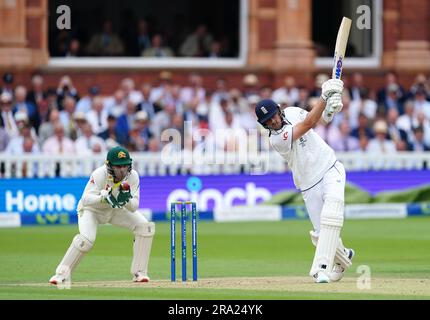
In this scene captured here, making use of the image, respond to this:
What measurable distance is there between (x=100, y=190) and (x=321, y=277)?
2030mm

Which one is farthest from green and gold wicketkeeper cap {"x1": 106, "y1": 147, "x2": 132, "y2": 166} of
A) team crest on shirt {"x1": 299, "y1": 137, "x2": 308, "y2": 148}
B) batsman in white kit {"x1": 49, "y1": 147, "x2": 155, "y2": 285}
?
team crest on shirt {"x1": 299, "y1": 137, "x2": 308, "y2": 148}

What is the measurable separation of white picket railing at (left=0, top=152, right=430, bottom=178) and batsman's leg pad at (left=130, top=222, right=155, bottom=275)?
6.77 meters

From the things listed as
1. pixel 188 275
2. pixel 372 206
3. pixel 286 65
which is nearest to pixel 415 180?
pixel 372 206

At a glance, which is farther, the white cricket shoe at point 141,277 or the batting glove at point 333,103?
the white cricket shoe at point 141,277

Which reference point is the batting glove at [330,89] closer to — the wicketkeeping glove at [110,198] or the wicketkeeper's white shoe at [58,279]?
the wicketkeeping glove at [110,198]

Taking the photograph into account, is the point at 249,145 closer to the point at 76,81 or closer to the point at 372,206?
the point at 372,206

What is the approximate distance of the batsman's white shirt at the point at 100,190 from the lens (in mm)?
12000

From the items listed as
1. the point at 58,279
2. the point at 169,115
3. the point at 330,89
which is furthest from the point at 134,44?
the point at 330,89

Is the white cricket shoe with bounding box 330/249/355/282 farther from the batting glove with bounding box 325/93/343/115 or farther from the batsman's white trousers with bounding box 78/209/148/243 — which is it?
the batsman's white trousers with bounding box 78/209/148/243

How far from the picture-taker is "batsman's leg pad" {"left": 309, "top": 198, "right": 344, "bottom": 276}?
11750mm

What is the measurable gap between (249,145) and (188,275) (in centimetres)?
714

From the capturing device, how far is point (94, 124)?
66.1 feet

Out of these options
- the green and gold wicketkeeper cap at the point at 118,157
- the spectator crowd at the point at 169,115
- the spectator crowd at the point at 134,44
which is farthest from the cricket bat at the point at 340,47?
the spectator crowd at the point at 134,44

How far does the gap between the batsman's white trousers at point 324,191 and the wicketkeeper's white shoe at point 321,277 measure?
423 millimetres
